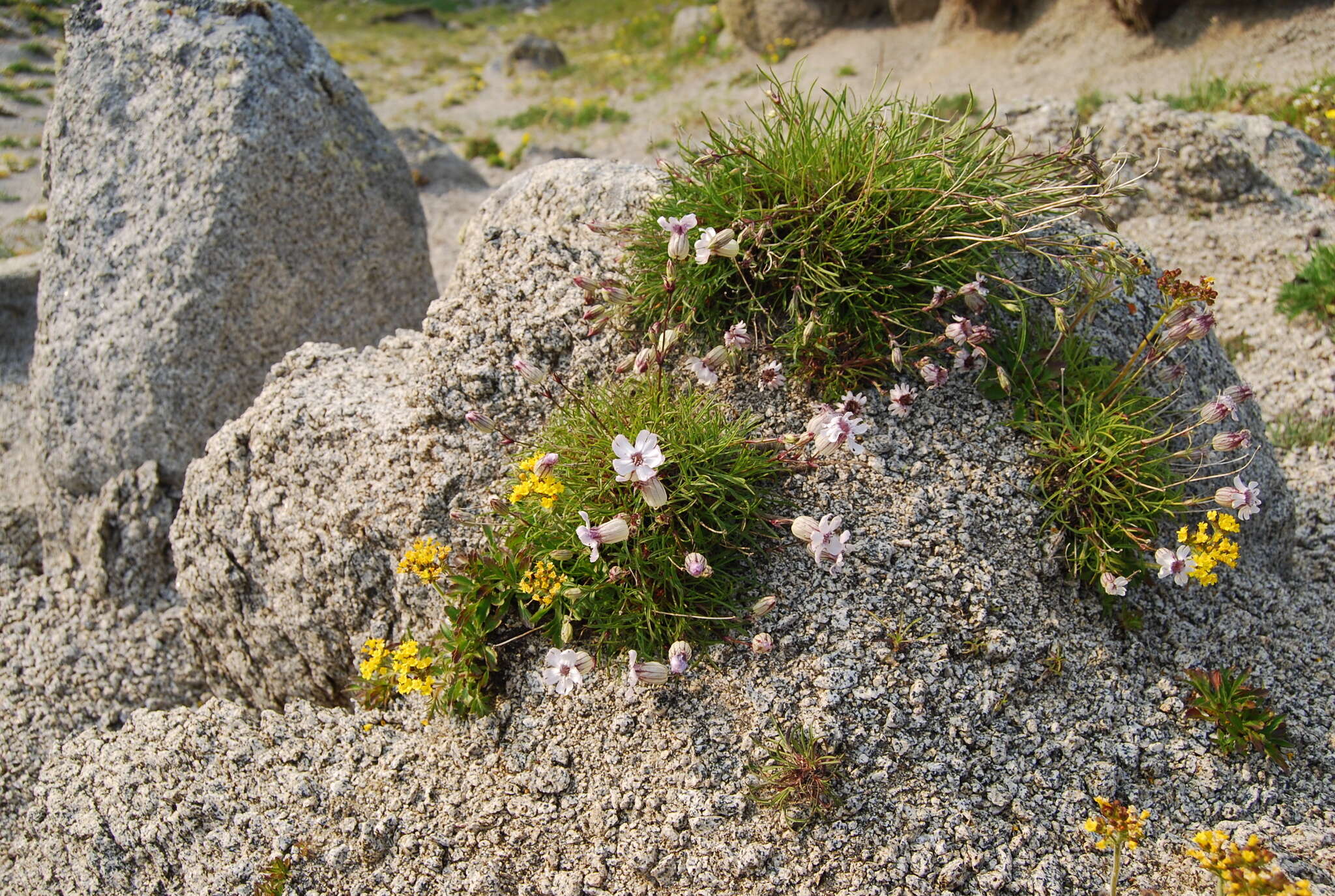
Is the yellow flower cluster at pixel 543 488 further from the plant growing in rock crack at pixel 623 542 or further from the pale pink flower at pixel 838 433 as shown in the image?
the pale pink flower at pixel 838 433

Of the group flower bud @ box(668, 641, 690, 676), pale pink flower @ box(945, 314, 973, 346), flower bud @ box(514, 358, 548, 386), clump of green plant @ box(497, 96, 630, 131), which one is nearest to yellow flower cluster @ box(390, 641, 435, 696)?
flower bud @ box(668, 641, 690, 676)

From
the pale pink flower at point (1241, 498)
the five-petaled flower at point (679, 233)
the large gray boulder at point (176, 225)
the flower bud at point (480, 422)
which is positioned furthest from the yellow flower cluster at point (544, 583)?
the large gray boulder at point (176, 225)

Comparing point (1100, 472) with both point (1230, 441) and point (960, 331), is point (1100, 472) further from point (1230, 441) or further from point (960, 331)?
point (960, 331)

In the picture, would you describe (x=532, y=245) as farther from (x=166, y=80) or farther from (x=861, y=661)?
(x=166, y=80)

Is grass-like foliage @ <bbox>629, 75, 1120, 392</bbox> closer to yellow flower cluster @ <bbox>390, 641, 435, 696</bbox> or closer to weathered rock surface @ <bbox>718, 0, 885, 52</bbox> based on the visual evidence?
yellow flower cluster @ <bbox>390, 641, 435, 696</bbox>

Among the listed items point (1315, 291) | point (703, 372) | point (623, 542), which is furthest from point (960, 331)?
point (1315, 291)

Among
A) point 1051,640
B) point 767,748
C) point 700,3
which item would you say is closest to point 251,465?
point 767,748
